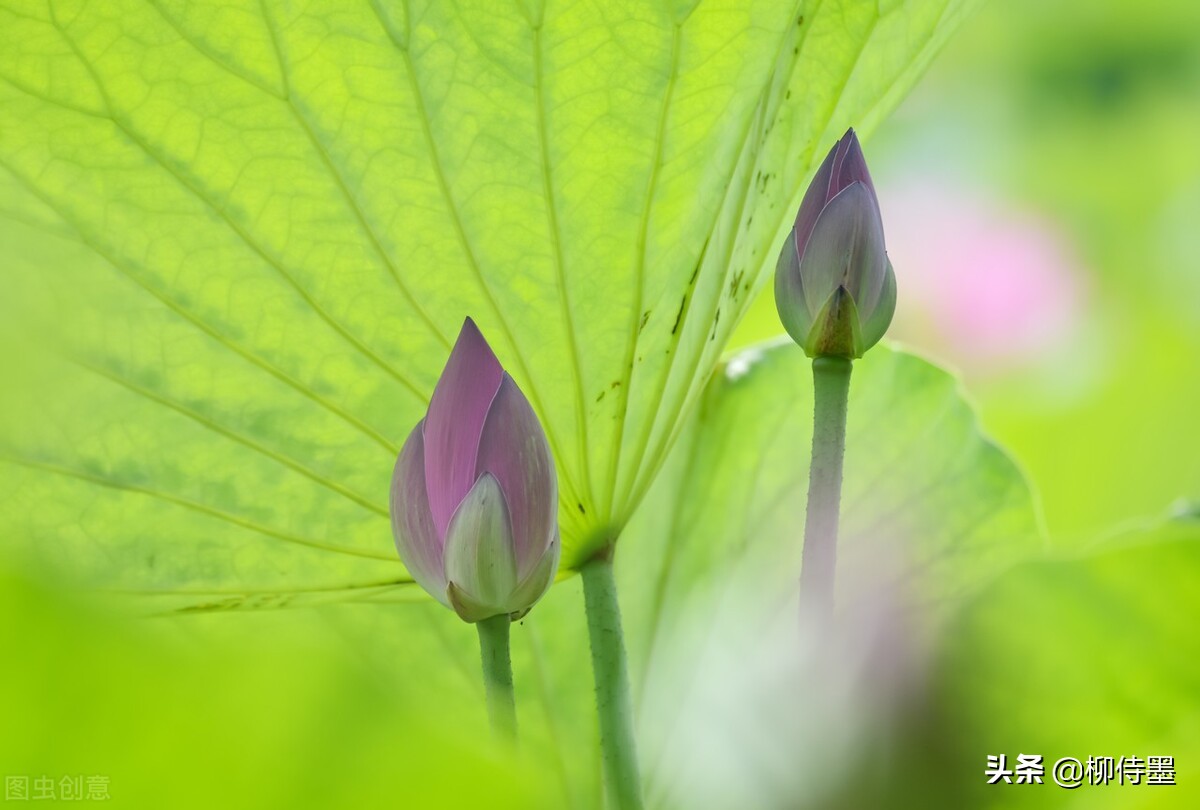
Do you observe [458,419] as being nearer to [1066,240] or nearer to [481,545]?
[481,545]

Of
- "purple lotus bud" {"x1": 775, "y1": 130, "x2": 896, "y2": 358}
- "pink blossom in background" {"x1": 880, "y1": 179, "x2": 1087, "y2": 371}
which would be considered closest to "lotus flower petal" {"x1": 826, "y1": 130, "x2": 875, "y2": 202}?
"purple lotus bud" {"x1": 775, "y1": 130, "x2": 896, "y2": 358}

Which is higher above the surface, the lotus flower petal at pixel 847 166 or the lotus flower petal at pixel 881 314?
the lotus flower petal at pixel 847 166

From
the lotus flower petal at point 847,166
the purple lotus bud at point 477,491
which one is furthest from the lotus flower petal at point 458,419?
the lotus flower petal at point 847,166

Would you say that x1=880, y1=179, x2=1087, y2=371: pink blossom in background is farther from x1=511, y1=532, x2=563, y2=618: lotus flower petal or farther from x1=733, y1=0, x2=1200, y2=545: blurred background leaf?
x1=511, y1=532, x2=563, y2=618: lotus flower petal

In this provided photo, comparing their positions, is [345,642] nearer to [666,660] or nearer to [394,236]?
[666,660]

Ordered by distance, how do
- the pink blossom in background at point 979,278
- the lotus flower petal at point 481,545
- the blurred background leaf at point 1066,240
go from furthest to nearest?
1. the pink blossom in background at point 979,278
2. the blurred background leaf at point 1066,240
3. the lotus flower petal at point 481,545

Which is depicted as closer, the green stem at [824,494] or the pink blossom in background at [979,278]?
the green stem at [824,494]

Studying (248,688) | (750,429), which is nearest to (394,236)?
(248,688)

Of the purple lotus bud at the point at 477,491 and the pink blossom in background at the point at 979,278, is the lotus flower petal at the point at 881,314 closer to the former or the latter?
the purple lotus bud at the point at 477,491
